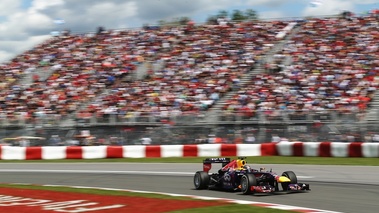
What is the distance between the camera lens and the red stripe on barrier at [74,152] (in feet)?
70.9

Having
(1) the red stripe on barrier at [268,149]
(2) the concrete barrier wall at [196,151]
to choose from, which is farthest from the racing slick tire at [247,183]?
(1) the red stripe on barrier at [268,149]

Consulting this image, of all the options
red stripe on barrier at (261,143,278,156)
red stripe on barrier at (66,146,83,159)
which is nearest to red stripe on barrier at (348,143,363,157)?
red stripe on barrier at (261,143,278,156)

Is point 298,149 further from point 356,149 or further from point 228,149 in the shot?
point 228,149

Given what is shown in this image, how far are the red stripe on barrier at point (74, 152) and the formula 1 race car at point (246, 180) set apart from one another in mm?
10993

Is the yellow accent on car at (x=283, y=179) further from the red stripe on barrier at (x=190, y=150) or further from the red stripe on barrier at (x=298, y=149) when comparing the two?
the red stripe on barrier at (x=190, y=150)

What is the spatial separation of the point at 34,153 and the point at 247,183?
1377 cm

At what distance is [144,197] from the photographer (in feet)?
32.6

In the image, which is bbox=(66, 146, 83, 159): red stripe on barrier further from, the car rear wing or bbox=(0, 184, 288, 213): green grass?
the car rear wing

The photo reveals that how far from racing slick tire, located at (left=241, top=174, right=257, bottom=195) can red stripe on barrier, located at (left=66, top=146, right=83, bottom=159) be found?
1244cm

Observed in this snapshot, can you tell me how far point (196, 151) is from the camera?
67.5 feet

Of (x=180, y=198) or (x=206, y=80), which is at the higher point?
(x=206, y=80)

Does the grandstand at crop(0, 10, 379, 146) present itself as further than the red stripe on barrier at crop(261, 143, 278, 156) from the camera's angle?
Yes

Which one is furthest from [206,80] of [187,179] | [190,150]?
[187,179]

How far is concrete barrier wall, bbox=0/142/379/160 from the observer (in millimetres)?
18469
